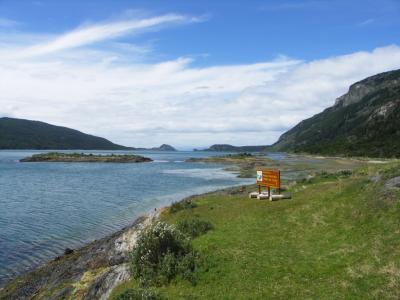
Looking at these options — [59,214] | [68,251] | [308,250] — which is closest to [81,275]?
[68,251]

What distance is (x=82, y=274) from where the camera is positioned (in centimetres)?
2653

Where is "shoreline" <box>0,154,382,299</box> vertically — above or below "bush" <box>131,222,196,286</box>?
below

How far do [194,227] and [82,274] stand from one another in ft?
26.7

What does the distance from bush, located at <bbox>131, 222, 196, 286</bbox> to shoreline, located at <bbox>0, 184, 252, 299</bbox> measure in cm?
162

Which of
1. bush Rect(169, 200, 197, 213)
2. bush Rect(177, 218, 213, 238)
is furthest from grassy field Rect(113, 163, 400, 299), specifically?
bush Rect(169, 200, 197, 213)

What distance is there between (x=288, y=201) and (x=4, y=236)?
29.1 m

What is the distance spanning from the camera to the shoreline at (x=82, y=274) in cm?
2303

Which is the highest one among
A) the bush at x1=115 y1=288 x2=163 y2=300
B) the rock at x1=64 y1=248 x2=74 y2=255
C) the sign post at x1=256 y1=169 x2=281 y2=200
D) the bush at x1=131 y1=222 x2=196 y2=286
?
the sign post at x1=256 y1=169 x2=281 y2=200

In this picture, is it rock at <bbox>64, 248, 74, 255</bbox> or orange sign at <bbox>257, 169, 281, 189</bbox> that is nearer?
rock at <bbox>64, 248, 74, 255</bbox>

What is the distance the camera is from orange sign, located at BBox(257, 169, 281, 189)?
35062 millimetres

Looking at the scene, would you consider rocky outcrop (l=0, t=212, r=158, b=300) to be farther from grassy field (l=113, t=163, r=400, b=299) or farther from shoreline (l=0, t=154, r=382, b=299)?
grassy field (l=113, t=163, r=400, b=299)

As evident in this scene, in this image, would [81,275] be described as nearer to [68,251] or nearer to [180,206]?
[68,251]

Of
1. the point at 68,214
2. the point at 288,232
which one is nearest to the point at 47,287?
the point at 288,232

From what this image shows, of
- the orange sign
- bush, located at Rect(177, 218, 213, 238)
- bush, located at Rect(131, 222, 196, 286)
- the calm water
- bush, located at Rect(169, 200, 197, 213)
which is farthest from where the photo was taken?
bush, located at Rect(169, 200, 197, 213)
